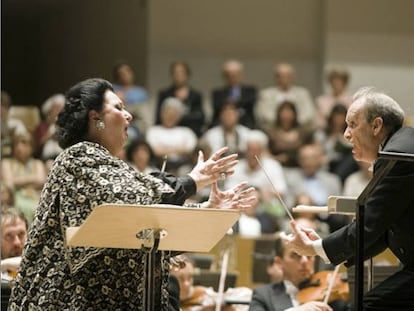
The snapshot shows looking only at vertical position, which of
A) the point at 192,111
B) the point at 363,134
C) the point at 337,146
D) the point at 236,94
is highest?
the point at 363,134

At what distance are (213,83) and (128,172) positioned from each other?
8.10m

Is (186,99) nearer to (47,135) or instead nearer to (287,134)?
(287,134)

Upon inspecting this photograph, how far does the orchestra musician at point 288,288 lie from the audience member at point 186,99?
435 centimetres

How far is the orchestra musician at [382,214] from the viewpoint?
4570 millimetres

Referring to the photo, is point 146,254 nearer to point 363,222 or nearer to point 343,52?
point 363,222

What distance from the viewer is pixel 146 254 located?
172 inches

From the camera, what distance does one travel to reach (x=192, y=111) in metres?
10.7

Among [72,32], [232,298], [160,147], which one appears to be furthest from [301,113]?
[232,298]

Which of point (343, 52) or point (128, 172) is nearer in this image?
point (128, 172)

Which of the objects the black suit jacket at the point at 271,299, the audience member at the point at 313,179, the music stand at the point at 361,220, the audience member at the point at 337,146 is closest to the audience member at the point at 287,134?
the audience member at the point at 337,146

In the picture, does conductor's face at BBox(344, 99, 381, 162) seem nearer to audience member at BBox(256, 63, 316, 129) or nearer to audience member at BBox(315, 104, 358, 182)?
audience member at BBox(315, 104, 358, 182)

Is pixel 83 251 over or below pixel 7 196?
over

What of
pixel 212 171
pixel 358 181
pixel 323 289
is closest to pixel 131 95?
pixel 358 181

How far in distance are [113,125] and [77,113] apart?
15 cm
